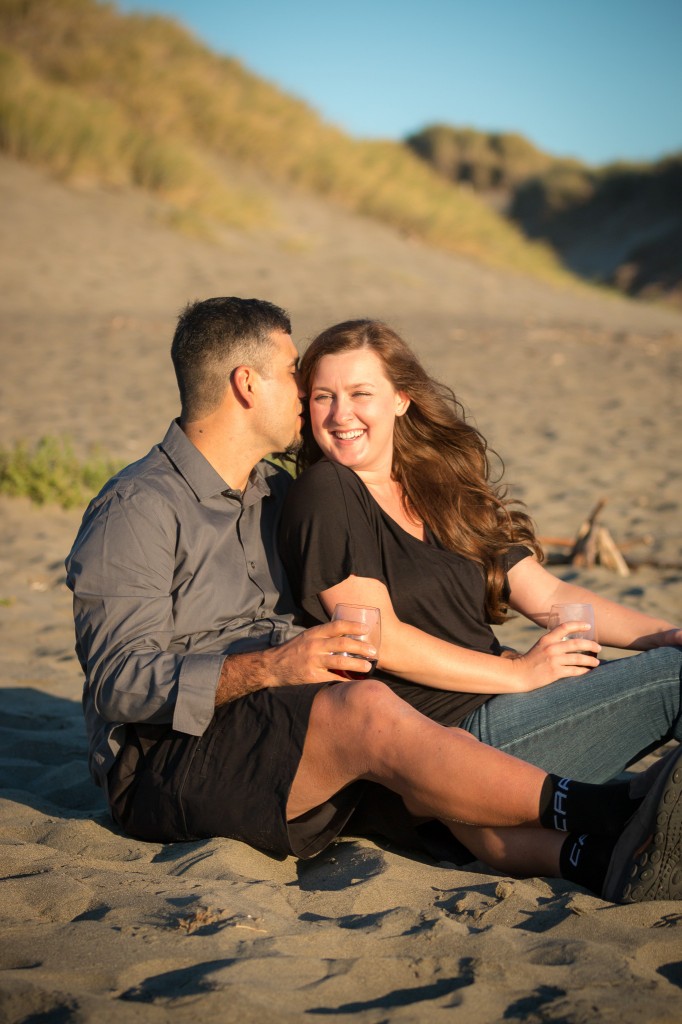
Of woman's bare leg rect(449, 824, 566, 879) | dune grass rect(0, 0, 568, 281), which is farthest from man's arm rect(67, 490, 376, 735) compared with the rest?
dune grass rect(0, 0, 568, 281)

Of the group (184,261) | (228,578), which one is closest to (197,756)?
(228,578)

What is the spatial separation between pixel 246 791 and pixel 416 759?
1.63 feet

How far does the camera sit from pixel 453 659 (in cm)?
301

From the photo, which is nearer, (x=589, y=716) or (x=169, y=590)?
(x=169, y=590)

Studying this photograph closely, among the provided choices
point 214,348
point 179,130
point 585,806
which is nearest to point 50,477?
point 214,348

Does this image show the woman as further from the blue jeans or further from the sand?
the sand

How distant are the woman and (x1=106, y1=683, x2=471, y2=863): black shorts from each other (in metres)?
0.35

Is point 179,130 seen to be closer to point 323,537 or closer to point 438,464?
point 438,464

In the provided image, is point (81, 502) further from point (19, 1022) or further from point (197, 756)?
point (19, 1022)

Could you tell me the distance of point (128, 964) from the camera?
216 centimetres

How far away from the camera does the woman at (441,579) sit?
2.98 meters

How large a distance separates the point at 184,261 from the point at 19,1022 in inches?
546

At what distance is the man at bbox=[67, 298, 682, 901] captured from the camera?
256cm

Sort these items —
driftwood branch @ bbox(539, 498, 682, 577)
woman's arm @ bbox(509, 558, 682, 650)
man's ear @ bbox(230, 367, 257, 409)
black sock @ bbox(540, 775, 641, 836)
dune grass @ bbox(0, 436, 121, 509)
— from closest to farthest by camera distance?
1. black sock @ bbox(540, 775, 641, 836)
2. man's ear @ bbox(230, 367, 257, 409)
3. woman's arm @ bbox(509, 558, 682, 650)
4. driftwood branch @ bbox(539, 498, 682, 577)
5. dune grass @ bbox(0, 436, 121, 509)
